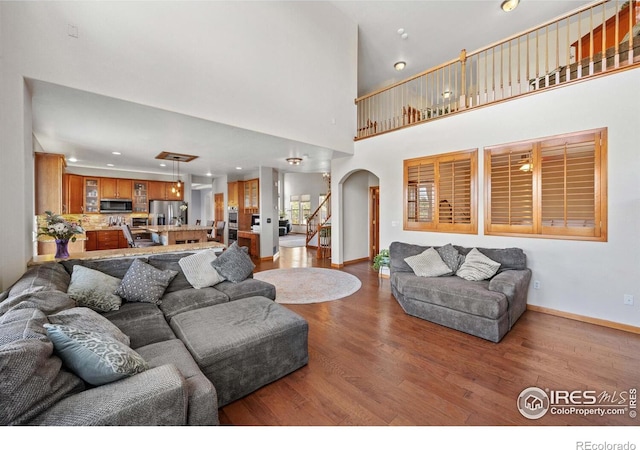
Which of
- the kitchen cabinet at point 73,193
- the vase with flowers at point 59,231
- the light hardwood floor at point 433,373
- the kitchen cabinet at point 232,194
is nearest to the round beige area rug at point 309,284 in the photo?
the light hardwood floor at point 433,373

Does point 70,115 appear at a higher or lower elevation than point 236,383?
higher

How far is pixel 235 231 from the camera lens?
351 inches

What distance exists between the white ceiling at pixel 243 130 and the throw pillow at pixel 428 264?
2916 mm

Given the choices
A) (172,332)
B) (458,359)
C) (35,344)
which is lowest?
(458,359)

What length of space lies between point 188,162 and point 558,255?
761cm

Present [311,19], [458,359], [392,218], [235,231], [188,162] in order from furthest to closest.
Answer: [235,231] → [188,162] → [392,218] → [311,19] → [458,359]

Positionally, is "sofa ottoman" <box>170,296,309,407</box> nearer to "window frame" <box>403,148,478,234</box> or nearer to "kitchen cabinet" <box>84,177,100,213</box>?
"window frame" <box>403,148,478,234</box>

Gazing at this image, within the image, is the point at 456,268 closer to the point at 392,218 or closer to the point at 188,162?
the point at 392,218

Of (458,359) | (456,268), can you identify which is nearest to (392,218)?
(456,268)

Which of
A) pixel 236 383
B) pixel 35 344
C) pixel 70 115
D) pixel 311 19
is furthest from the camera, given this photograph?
pixel 311 19

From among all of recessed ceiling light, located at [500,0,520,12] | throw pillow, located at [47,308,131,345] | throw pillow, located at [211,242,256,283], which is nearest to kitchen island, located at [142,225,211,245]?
throw pillow, located at [211,242,256,283]

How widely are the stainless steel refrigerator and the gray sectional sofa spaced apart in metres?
5.84

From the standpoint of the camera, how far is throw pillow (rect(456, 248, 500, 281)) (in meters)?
3.54

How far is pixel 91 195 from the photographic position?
7.48 m
